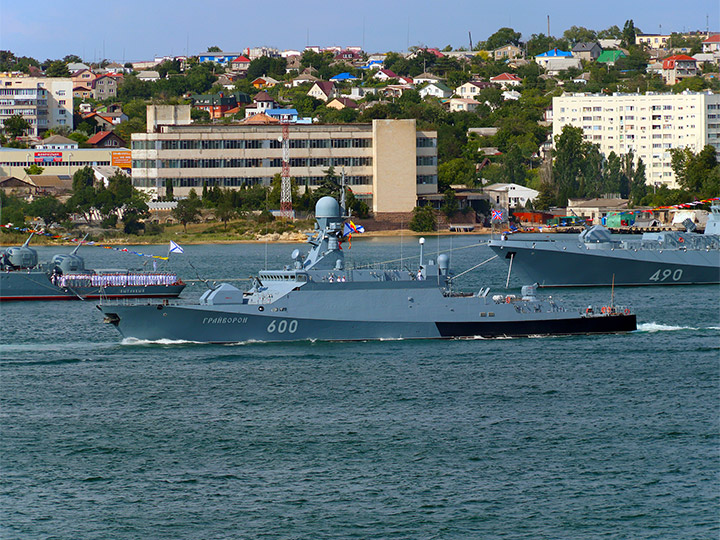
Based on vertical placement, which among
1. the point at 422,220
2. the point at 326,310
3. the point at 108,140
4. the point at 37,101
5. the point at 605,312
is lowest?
the point at 605,312

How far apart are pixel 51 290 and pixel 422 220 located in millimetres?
65819

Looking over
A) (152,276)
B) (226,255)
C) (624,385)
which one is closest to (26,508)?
(624,385)

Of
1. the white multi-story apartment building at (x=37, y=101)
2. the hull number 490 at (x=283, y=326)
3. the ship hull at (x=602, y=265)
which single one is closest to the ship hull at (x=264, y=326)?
the hull number 490 at (x=283, y=326)

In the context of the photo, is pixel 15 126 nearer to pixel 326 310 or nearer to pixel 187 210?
pixel 187 210

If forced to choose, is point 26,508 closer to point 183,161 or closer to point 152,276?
point 152,276

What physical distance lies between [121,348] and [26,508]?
64.7 ft

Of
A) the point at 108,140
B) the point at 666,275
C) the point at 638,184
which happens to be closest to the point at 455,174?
the point at 638,184

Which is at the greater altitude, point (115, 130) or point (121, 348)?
point (115, 130)

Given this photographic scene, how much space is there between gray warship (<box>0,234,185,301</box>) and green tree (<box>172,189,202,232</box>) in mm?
53047

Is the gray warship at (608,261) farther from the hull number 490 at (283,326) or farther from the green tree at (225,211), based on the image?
the green tree at (225,211)

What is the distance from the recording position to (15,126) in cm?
17788

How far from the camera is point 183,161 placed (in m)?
138

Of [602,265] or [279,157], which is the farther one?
[279,157]

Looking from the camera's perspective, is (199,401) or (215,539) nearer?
(215,539)
